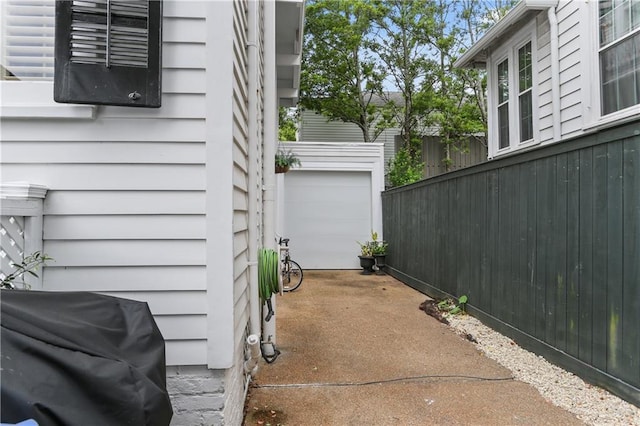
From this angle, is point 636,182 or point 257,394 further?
point 257,394

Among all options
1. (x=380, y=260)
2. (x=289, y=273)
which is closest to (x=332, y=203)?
(x=380, y=260)

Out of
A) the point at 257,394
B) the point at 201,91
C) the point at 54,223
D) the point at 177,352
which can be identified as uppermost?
the point at 201,91

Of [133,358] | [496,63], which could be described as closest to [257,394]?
[133,358]

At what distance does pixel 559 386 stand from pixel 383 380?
1.22 meters

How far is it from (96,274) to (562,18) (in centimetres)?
555

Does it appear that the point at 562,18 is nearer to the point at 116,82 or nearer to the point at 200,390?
the point at 116,82

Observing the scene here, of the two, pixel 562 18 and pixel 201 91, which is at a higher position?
pixel 562 18

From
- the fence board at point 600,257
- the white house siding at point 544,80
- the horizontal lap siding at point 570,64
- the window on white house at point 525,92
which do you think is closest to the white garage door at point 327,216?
the window on white house at point 525,92

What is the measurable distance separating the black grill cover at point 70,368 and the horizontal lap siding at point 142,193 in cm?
53

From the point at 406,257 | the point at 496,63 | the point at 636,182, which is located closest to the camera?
the point at 636,182

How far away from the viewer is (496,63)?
6.51 meters

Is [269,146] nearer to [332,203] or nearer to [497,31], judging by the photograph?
[497,31]

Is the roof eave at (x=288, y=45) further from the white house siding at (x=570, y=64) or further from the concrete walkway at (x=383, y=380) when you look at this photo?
the concrete walkway at (x=383, y=380)

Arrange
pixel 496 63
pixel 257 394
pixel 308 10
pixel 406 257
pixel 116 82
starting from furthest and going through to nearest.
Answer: pixel 308 10, pixel 406 257, pixel 496 63, pixel 257 394, pixel 116 82
